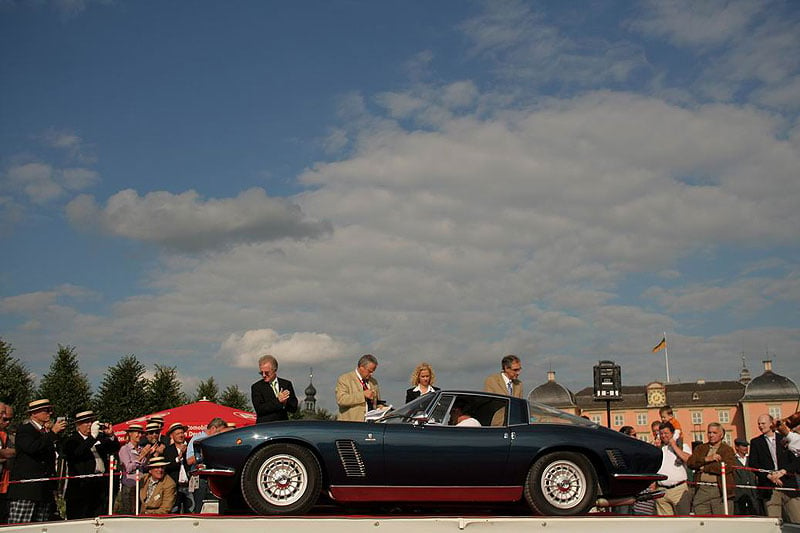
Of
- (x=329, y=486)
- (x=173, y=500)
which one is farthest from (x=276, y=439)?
(x=173, y=500)

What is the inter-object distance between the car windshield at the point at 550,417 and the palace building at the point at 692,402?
91.0m

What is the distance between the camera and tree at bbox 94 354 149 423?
149 feet

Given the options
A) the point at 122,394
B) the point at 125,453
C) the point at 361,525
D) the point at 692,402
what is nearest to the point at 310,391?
the point at 122,394

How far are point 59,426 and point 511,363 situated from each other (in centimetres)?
562

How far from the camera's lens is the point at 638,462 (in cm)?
811

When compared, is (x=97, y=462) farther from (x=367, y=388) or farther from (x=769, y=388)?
(x=769, y=388)

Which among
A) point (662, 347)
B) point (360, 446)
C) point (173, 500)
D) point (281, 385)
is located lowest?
point (173, 500)

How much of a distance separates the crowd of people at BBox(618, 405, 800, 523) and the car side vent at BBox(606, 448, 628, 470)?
2884mm

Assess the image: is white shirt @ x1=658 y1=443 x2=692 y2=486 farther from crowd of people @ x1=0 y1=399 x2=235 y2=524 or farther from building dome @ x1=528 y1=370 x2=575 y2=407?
building dome @ x1=528 y1=370 x2=575 y2=407

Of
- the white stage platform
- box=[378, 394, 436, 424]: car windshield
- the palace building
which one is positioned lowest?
the white stage platform

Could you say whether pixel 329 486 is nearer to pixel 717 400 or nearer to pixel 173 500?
pixel 173 500

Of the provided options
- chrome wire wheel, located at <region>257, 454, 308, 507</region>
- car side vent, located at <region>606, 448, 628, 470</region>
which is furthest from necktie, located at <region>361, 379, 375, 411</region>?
car side vent, located at <region>606, 448, 628, 470</region>

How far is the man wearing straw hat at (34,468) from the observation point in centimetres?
897

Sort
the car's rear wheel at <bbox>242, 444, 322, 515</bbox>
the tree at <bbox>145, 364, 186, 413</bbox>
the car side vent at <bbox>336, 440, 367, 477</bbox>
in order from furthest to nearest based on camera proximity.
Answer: the tree at <bbox>145, 364, 186, 413</bbox> → the car side vent at <bbox>336, 440, 367, 477</bbox> → the car's rear wheel at <bbox>242, 444, 322, 515</bbox>
